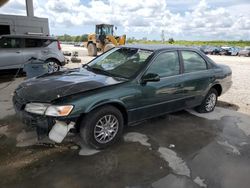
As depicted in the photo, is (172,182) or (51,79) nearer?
(172,182)

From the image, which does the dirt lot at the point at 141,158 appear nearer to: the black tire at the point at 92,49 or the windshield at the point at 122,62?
the windshield at the point at 122,62

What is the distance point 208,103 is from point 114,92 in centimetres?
284

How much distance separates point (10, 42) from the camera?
9312mm

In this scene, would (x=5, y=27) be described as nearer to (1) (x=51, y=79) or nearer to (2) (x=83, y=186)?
(1) (x=51, y=79)

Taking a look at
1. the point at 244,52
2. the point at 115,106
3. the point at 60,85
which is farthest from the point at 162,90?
the point at 244,52

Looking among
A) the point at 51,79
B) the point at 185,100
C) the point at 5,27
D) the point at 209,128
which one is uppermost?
the point at 5,27

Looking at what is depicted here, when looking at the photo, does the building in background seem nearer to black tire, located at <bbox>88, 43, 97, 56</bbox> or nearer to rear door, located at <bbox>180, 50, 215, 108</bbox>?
black tire, located at <bbox>88, 43, 97, 56</bbox>

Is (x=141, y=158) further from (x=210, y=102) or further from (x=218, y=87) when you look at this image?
(x=218, y=87)

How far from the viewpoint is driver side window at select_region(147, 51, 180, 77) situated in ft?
14.4

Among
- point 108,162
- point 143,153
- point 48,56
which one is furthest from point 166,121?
point 48,56

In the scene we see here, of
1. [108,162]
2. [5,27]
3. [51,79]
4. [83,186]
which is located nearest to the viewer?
[83,186]

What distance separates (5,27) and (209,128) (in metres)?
11.1

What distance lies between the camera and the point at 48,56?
9750 millimetres

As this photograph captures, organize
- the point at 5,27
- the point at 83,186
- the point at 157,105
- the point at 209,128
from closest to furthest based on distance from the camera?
the point at 83,186 < the point at 157,105 < the point at 209,128 < the point at 5,27
